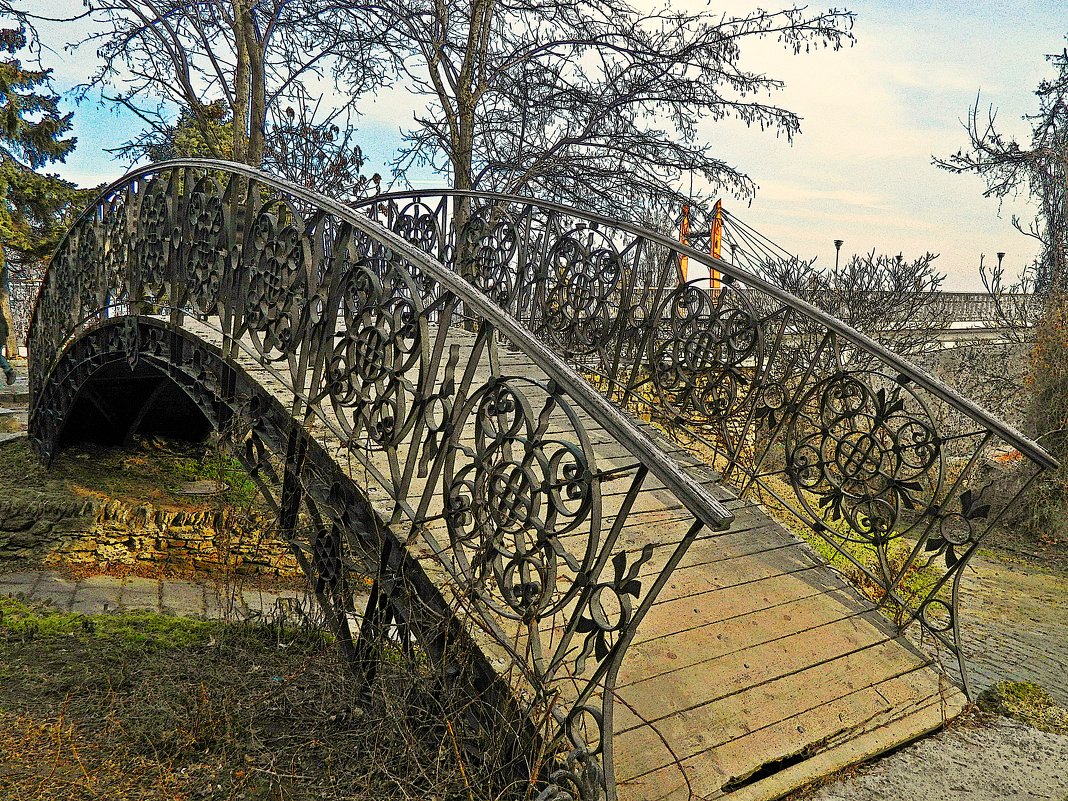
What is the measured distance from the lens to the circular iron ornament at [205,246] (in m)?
5.08

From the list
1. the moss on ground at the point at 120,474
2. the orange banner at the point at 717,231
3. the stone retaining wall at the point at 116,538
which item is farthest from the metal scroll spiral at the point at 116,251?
the orange banner at the point at 717,231

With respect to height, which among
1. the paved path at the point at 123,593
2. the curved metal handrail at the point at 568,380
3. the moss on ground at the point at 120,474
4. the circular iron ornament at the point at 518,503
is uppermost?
the curved metal handrail at the point at 568,380

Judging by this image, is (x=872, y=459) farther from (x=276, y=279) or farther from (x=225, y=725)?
(x=225, y=725)

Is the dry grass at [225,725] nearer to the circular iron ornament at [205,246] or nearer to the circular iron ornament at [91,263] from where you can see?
the circular iron ornament at [205,246]

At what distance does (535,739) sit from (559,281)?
4013 millimetres

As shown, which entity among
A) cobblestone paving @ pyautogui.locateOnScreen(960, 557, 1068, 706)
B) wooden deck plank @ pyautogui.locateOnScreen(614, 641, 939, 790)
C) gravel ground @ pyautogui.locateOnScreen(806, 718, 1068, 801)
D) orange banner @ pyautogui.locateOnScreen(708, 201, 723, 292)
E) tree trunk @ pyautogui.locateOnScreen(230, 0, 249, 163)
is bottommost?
cobblestone paving @ pyautogui.locateOnScreen(960, 557, 1068, 706)

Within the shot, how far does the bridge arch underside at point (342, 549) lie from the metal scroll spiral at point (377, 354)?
0.34 metres

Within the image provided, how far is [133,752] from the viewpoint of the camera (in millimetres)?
3795

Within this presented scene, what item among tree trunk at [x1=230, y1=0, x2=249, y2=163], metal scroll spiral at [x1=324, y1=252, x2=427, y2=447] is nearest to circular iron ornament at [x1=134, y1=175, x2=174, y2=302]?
metal scroll spiral at [x1=324, y1=252, x2=427, y2=447]

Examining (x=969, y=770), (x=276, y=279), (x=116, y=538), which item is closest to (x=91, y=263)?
(x=116, y=538)

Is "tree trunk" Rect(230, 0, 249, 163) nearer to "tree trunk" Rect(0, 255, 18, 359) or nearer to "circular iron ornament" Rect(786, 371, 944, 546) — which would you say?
"circular iron ornament" Rect(786, 371, 944, 546)

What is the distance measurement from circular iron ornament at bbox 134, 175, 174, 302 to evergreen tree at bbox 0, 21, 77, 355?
544 inches

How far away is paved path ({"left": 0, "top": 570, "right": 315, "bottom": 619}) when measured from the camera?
22.3 feet

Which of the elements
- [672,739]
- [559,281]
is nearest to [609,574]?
[672,739]
